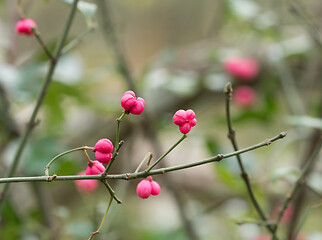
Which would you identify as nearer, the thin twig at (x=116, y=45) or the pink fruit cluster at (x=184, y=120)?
the pink fruit cluster at (x=184, y=120)

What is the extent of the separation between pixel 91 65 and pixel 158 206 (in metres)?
1.34

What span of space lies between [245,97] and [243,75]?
4.3 inches

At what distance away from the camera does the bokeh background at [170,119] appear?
108 cm

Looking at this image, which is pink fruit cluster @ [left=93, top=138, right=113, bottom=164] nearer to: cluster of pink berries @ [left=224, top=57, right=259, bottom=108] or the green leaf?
the green leaf

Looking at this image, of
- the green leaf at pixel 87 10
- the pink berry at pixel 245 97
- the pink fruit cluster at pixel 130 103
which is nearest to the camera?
the pink fruit cluster at pixel 130 103

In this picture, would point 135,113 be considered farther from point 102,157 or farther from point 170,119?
point 170,119

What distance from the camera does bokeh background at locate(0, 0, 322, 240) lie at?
1.08 meters

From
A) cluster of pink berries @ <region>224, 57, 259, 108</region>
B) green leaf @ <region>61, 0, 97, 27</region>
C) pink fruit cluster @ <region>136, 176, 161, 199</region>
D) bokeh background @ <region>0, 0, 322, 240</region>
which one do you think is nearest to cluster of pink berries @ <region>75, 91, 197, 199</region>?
pink fruit cluster @ <region>136, 176, 161, 199</region>

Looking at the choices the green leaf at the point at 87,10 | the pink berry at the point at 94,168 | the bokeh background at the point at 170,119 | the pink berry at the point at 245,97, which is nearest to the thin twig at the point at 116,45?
the bokeh background at the point at 170,119

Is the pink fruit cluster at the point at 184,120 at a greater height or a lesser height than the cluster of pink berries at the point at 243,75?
lesser

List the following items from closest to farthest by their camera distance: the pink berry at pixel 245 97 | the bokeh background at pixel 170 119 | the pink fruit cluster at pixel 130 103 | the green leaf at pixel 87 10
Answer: the pink fruit cluster at pixel 130 103, the green leaf at pixel 87 10, the bokeh background at pixel 170 119, the pink berry at pixel 245 97

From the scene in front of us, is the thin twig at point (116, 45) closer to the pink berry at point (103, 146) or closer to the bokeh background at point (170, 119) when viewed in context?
the bokeh background at point (170, 119)

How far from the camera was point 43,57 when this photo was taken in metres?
1.18

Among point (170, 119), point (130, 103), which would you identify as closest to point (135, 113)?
point (130, 103)
